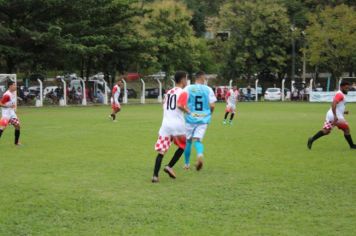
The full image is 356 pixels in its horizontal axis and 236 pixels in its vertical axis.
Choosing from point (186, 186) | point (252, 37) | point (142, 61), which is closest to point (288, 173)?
point (186, 186)

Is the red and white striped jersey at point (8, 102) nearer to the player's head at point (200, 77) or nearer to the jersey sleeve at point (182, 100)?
the player's head at point (200, 77)

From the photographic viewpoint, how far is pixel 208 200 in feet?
25.4

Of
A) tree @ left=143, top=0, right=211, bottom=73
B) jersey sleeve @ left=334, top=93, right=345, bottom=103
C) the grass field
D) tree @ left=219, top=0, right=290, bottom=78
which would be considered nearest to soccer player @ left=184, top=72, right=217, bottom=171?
the grass field

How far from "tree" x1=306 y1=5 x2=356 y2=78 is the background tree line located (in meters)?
0.09

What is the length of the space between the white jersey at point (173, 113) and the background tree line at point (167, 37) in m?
32.2

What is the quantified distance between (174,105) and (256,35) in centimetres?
4922

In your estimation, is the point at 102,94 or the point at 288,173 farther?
the point at 102,94

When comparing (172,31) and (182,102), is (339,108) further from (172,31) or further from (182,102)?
(172,31)

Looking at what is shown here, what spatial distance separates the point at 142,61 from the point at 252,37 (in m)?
14.0

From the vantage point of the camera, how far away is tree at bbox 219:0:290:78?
57.4 metres

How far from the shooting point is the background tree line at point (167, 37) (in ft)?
138

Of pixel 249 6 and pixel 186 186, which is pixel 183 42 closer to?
pixel 249 6

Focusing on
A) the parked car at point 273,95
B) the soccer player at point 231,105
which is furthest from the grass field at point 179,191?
the parked car at point 273,95

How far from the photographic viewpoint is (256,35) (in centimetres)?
5709
